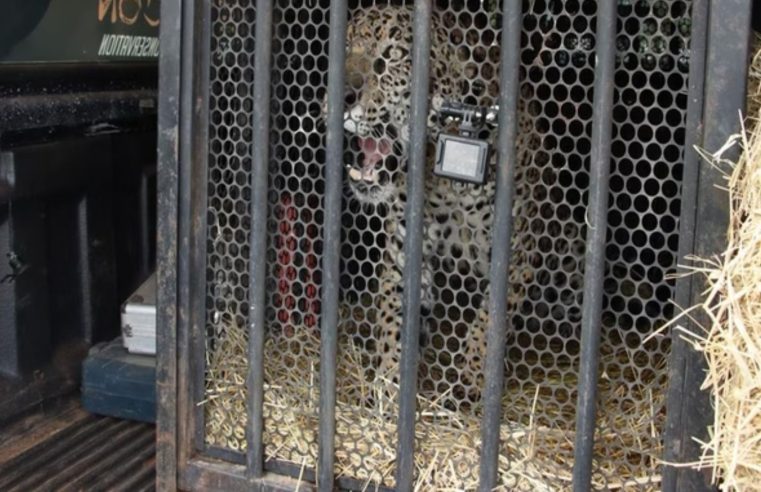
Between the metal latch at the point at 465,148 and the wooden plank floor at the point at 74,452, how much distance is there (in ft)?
3.51

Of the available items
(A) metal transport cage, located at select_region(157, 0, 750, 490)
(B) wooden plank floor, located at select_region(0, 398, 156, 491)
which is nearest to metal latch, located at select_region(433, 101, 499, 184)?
(A) metal transport cage, located at select_region(157, 0, 750, 490)

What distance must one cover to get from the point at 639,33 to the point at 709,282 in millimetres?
481

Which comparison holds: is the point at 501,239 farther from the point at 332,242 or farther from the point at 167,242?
the point at 167,242

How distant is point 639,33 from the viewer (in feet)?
6.04

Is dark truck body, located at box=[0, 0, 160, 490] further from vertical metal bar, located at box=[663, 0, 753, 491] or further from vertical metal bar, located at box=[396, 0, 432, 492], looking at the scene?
vertical metal bar, located at box=[663, 0, 753, 491]

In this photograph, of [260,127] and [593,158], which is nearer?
[593,158]

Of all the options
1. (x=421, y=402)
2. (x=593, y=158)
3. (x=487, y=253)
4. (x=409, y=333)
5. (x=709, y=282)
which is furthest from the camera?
(x=487, y=253)

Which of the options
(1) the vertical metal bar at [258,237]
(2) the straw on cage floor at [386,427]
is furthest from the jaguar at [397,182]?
(1) the vertical metal bar at [258,237]

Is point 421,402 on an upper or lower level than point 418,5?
lower

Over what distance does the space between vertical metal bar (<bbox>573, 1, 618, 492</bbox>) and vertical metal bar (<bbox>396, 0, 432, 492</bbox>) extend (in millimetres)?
310

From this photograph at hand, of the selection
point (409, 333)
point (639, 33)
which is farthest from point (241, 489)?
point (639, 33)

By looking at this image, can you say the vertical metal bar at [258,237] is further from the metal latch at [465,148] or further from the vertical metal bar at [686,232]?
the vertical metal bar at [686,232]

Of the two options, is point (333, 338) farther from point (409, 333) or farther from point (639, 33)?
point (639, 33)

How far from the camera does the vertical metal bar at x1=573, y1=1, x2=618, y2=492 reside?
5.90 feet
